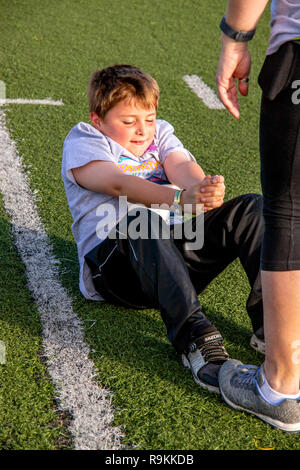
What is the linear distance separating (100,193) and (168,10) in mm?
5217

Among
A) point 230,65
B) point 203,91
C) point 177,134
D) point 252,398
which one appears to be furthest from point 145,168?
point 203,91

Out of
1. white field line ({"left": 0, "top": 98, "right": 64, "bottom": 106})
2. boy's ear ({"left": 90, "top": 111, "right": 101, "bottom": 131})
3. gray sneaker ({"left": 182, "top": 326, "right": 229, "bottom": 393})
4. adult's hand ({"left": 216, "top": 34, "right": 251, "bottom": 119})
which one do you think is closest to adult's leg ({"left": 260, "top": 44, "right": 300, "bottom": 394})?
adult's hand ({"left": 216, "top": 34, "right": 251, "bottom": 119})

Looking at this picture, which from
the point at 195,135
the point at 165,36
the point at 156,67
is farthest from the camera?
the point at 165,36

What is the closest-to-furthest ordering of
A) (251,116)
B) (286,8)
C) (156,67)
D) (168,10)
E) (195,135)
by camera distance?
(286,8) < (195,135) < (251,116) < (156,67) < (168,10)

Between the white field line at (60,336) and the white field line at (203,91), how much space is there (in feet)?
6.58

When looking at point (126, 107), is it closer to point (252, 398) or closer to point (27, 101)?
point (252, 398)

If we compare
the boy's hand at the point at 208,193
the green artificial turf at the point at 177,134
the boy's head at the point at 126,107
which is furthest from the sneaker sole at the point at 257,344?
the boy's head at the point at 126,107

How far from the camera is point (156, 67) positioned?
578cm

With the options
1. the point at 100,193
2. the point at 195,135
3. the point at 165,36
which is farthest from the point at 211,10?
the point at 100,193

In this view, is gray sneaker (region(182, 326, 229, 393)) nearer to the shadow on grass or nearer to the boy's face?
the shadow on grass

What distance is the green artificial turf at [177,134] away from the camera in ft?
7.06

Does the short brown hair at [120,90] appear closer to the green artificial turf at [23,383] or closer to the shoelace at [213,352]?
the green artificial turf at [23,383]

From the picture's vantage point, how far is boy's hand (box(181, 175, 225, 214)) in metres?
2.22
